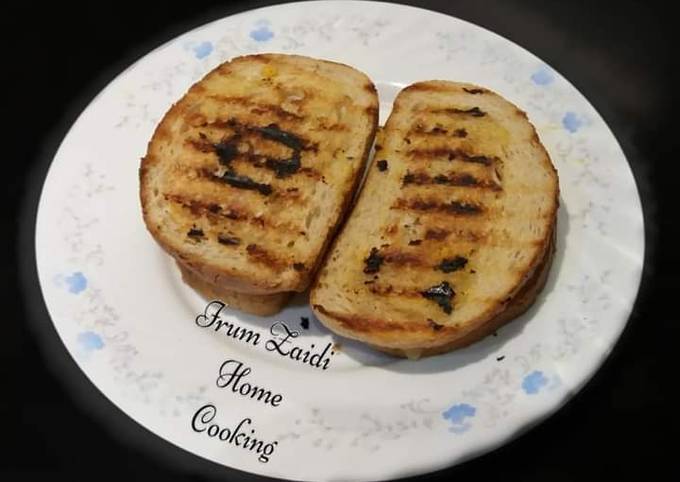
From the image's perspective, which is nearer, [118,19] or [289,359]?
[289,359]

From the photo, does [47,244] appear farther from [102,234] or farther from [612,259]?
[612,259]

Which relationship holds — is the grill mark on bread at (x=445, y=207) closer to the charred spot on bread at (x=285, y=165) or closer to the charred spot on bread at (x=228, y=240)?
the charred spot on bread at (x=285, y=165)

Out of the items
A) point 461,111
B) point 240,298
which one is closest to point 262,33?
point 461,111

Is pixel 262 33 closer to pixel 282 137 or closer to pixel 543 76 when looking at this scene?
pixel 282 137

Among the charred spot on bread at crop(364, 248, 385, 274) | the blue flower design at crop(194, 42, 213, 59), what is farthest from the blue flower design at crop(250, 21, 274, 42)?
Answer: the charred spot on bread at crop(364, 248, 385, 274)

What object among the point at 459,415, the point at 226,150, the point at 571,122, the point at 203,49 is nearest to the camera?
the point at 459,415

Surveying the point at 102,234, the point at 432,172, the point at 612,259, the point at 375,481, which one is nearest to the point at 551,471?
the point at 375,481
